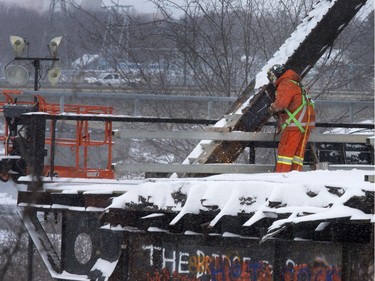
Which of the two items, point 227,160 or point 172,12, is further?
point 172,12

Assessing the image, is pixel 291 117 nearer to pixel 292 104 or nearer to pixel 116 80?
pixel 292 104

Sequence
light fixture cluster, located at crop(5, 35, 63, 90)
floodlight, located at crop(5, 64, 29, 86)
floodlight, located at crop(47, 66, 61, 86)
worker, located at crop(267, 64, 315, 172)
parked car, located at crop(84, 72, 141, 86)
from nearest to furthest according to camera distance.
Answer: worker, located at crop(267, 64, 315, 172) < light fixture cluster, located at crop(5, 35, 63, 90) < floodlight, located at crop(47, 66, 61, 86) < floodlight, located at crop(5, 64, 29, 86) < parked car, located at crop(84, 72, 141, 86)

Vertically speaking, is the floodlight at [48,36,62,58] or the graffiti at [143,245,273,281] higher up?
the floodlight at [48,36,62,58]

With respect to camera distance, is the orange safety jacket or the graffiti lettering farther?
the orange safety jacket

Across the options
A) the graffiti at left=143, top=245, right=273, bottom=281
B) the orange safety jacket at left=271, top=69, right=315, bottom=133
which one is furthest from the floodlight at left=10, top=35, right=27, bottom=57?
the graffiti at left=143, top=245, right=273, bottom=281

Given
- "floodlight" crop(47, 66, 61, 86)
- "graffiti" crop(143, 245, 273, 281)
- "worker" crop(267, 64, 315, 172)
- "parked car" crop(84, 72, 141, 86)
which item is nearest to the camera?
"graffiti" crop(143, 245, 273, 281)

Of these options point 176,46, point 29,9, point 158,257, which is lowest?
point 158,257

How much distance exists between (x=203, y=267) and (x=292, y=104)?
389 cm

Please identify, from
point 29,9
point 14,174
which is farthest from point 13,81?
point 29,9

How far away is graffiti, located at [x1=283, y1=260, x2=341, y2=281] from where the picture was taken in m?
8.82

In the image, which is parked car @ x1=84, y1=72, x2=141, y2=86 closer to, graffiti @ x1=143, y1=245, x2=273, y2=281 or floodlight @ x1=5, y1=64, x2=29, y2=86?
floodlight @ x1=5, y1=64, x2=29, y2=86

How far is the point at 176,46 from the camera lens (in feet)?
84.8

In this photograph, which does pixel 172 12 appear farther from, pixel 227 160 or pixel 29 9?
pixel 29 9

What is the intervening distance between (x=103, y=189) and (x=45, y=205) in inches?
38.5
